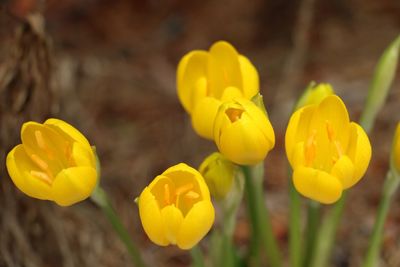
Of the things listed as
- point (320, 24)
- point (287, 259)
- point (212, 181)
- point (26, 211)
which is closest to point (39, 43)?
point (26, 211)

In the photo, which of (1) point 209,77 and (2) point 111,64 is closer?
(1) point 209,77

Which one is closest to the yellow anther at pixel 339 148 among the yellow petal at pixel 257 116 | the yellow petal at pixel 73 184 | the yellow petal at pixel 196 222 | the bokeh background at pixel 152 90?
the yellow petal at pixel 257 116

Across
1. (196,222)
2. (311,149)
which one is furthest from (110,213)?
(311,149)

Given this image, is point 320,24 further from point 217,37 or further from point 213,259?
point 213,259

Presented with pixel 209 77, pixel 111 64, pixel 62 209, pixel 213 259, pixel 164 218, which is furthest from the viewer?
pixel 111 64

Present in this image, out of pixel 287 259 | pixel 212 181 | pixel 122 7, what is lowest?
pixel 287 259

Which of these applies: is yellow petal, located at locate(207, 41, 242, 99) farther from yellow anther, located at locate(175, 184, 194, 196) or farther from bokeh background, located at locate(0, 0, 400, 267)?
bokeh background, located at locate(0, 0, 400, 267)
